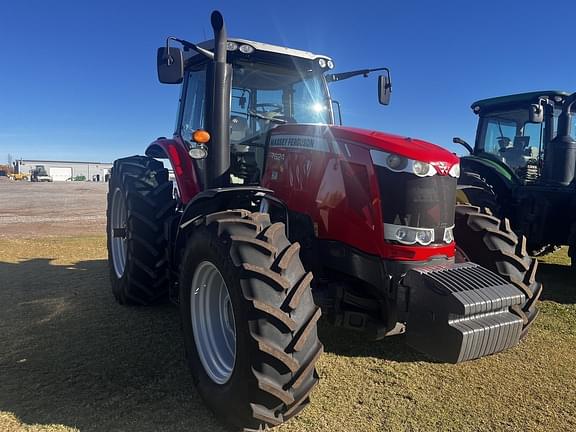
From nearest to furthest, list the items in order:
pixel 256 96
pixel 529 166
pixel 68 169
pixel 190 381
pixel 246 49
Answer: pixel 190 381 → pixel 246 49 → pixel 256 96 → pixel 529 166 → pixel 68 169

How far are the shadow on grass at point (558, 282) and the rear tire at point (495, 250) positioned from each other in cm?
231

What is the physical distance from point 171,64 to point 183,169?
108cm

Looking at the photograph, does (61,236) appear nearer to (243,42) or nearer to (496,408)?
(243,42)

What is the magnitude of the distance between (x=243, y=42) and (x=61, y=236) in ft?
24.4

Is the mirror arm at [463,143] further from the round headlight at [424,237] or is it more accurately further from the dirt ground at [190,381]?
the round headlight at [424,237]

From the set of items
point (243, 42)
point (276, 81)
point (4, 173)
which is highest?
point (243, 42)

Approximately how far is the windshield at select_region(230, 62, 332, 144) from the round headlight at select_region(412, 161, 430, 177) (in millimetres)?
1667

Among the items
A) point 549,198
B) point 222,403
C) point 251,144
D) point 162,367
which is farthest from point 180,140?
point 549,198

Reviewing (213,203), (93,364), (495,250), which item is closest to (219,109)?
(213,203)

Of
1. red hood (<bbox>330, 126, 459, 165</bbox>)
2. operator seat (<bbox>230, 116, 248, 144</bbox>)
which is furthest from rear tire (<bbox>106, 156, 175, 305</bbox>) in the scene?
red hood (<bbox>330, 126, 459, 165</bbox>)

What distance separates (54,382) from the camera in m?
3.02

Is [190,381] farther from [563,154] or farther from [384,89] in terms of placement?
[563,154]

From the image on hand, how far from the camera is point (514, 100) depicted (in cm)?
711

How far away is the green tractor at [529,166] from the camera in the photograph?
247 inches
